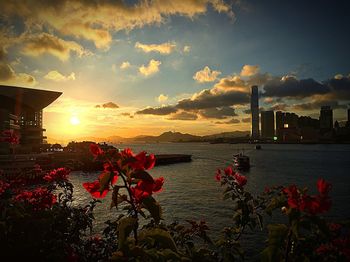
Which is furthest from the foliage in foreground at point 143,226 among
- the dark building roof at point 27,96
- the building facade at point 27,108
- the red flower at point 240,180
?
the dark building roof at point 27,96

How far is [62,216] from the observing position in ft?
15.7

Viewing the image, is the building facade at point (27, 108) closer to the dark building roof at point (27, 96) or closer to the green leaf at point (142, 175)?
the dark building roof at point (27, 96)

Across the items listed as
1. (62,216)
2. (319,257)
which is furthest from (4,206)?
(319,257)

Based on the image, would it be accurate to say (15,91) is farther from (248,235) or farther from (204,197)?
(248,235)

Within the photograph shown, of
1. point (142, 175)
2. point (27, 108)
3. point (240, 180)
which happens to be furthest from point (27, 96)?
point (142, 175)

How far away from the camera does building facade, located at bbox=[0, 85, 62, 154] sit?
80.5 m

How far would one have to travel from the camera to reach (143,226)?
4.65 m

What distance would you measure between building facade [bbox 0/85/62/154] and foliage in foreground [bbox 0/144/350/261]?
3227 inches

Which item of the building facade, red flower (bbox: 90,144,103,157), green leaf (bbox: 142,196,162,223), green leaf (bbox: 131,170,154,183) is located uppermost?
the building facade

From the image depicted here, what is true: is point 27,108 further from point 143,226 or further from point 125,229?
point 125,229

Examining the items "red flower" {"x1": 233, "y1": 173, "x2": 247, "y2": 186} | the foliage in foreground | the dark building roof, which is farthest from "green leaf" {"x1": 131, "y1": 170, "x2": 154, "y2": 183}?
the dark building roof

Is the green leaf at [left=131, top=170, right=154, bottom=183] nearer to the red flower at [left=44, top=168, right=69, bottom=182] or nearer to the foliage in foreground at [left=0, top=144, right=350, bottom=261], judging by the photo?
the foliage in foreground at [left=0, top=144, right=350, bottom=261]

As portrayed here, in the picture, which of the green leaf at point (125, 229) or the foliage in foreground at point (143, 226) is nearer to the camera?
the green leaf at point (125, 229)

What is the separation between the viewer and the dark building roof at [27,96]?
80000mm
